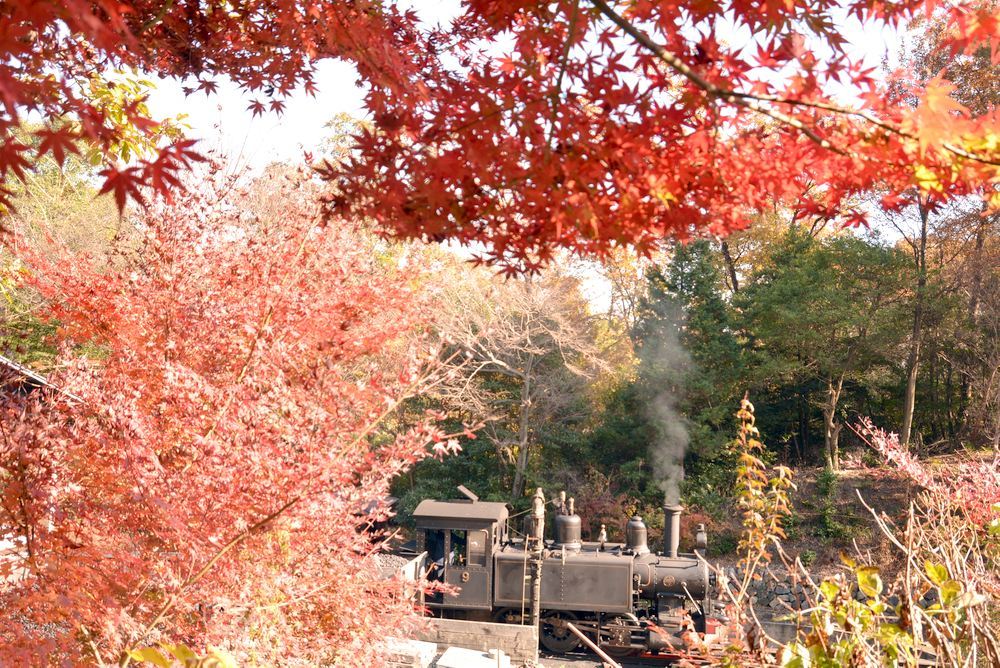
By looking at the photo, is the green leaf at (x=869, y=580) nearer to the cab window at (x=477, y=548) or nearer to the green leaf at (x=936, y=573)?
the green leaf at (x=936, y=573)

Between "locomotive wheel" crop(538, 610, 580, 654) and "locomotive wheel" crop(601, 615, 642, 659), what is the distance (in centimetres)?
46

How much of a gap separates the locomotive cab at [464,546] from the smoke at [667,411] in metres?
7.13

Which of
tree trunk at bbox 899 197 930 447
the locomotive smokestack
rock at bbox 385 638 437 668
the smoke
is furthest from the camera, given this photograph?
the smoke

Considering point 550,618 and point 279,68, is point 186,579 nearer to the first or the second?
point 279,68

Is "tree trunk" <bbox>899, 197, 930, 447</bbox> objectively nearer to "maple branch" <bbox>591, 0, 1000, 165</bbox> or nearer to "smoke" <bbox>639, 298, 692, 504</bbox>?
"smoke" <bbox>639, 298, 692, 504</bbox>

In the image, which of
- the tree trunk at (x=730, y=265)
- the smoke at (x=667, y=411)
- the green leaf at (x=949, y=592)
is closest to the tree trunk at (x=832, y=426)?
the smoke at (x=667, y=411)


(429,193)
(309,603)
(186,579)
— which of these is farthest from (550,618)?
(429,193)

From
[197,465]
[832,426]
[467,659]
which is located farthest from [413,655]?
[832,426]

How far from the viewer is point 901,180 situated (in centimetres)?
196

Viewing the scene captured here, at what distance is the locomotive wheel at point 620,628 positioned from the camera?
10609mm

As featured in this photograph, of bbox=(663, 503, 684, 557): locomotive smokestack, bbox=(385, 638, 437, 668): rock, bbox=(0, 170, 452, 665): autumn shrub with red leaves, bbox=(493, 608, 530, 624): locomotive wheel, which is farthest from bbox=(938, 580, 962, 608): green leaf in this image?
bbox=(663, 503, 684, 557): locomotive smokestack

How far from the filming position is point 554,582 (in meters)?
10.8

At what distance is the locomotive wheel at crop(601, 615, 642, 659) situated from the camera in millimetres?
10609

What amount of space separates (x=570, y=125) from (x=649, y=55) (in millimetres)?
300
